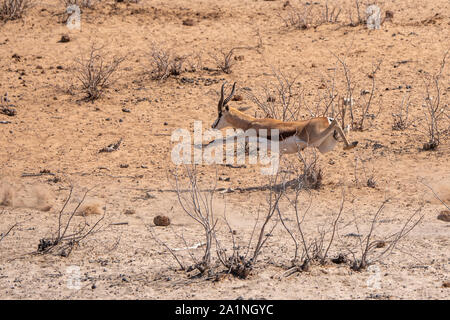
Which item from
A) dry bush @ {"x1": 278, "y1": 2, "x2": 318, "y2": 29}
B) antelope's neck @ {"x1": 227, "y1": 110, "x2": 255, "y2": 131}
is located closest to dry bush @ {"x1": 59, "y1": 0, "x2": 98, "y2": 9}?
dry bush @ {"x1": 278, "y1": 2, "x2": 318, "y2": 29}

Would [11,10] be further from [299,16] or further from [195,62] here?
[299,16]

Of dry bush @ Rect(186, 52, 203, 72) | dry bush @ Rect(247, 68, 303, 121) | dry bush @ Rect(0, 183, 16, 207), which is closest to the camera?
dry bush @ Rect(0, 183, 16, 207)

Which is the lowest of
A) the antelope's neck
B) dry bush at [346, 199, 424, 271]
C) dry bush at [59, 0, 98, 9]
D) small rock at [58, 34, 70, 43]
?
dry bush at [346, 199, 424, 271]

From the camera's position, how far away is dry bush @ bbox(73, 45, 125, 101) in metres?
10.8

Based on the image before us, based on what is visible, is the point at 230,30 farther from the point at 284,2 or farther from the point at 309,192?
the point at 309,192

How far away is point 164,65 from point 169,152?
2.41 m

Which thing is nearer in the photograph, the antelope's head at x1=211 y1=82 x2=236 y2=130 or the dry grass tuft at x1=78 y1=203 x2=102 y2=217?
the dry grass tuft at x1=78 y1=203 x2=102 y2=217

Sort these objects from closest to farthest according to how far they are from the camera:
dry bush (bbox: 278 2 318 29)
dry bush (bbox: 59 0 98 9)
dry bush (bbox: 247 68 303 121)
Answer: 1. dry bush (bbox: 247 68 303 121)
2. dry bush (bbox: 278 2 318 29)
3. dry bush (bbox: 59 0 98 9)

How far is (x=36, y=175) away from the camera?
28.8 feet

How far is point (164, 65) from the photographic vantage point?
37.3 ft

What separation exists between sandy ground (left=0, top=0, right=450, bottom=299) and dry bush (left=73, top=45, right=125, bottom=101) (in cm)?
12

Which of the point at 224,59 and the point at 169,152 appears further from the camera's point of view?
the point at 224,59

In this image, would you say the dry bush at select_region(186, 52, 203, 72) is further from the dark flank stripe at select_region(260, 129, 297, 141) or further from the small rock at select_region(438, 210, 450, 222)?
the small rock at select_region(438, 210, 450, 222)

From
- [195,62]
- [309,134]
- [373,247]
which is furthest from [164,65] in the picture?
[373,247]
